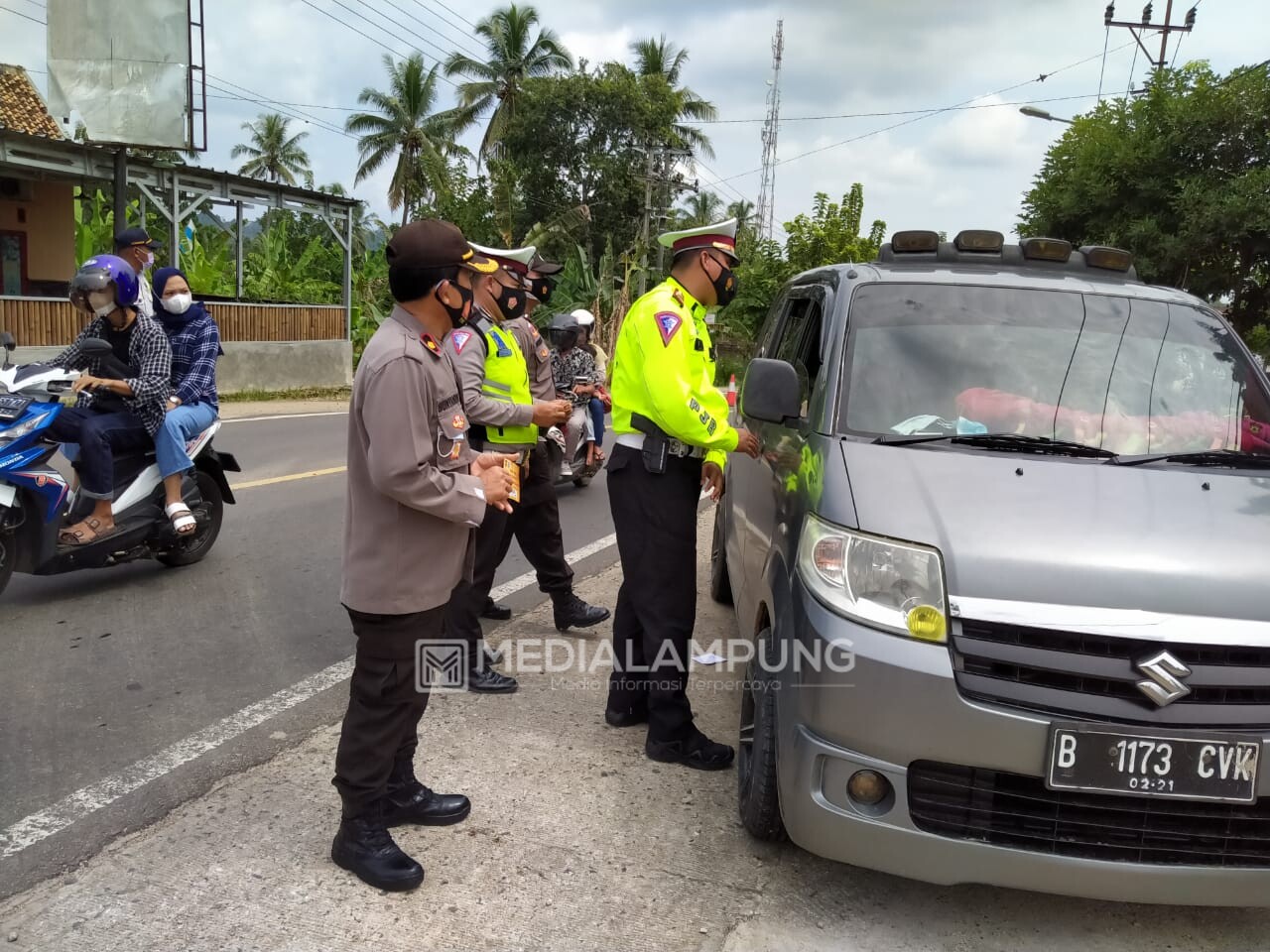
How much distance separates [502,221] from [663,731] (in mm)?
27920

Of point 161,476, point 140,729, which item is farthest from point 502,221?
point 140,729

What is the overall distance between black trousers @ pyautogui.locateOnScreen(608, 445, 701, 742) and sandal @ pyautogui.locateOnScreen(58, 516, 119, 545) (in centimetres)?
324

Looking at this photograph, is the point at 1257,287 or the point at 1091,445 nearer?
the point at 1091,445

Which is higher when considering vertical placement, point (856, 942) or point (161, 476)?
point (161, 476)

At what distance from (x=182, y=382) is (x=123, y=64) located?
13479 millimetres

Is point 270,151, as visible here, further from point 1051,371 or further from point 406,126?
point 1051,371

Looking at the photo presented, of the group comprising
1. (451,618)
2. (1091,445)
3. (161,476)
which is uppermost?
(1091,445)

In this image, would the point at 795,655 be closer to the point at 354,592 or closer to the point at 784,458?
the point at 784,458

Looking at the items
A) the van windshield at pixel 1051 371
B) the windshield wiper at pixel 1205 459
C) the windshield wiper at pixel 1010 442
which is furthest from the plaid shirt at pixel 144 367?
the windshield wiper at pixel 1205 459

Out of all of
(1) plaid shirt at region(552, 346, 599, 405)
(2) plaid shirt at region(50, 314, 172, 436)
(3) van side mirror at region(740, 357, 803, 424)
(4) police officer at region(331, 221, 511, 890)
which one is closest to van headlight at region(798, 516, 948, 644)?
(3) van side mirror at region(740, 357, 803, 424)

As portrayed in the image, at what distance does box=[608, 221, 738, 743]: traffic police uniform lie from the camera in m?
3.61

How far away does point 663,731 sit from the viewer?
3861 mm

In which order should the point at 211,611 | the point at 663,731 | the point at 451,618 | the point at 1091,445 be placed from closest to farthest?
the point at 1091,445
the point at 663,731
the point at 451,618
the point at 211,611

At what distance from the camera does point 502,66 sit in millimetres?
40438
